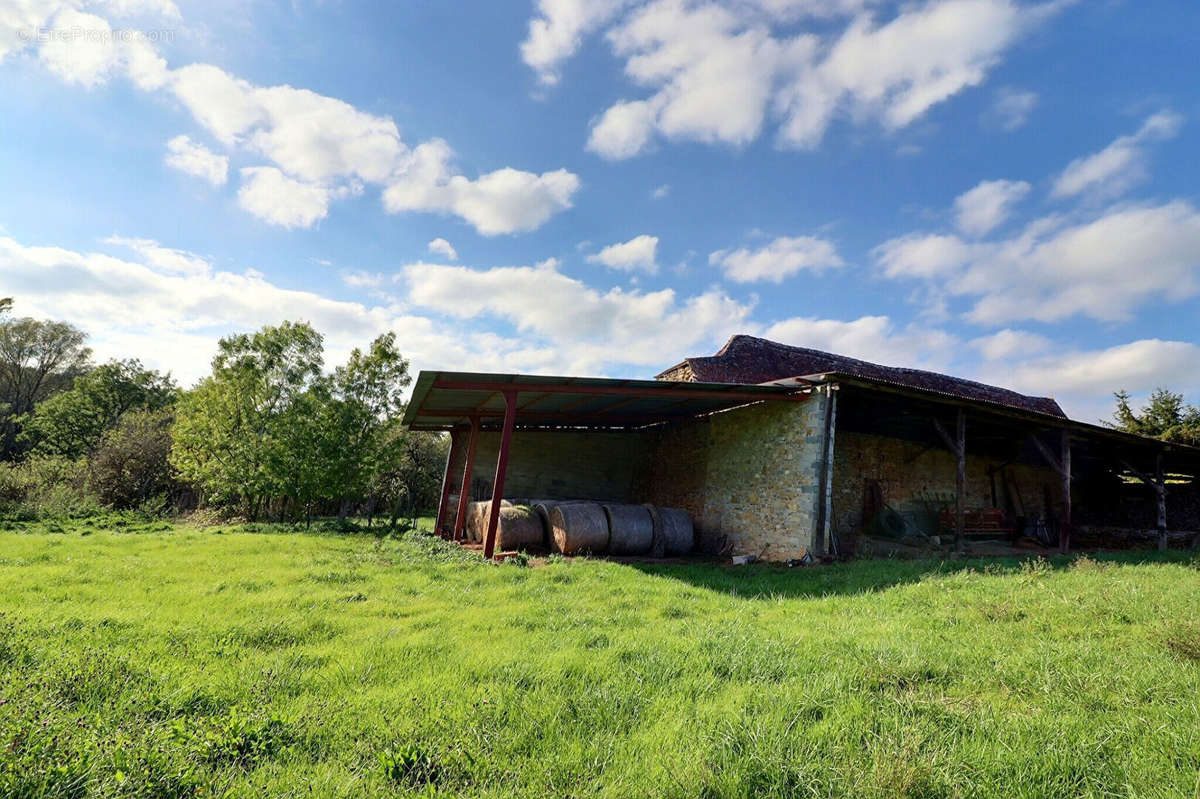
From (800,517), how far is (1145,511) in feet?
50.2

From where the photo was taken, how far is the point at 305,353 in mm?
17234

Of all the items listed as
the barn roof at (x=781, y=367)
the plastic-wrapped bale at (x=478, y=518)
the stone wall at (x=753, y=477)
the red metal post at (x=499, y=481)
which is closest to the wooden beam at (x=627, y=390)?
the red metal post at (x=499, y=481)

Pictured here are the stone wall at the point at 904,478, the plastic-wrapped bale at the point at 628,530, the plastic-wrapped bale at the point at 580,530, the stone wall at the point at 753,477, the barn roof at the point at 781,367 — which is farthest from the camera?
the barn roof at the point at 781,367

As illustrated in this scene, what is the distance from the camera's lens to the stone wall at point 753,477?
9.62m

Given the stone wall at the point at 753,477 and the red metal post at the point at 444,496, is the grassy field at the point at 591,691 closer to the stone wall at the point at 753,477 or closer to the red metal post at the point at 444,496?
the stone wall at the point at 753,477

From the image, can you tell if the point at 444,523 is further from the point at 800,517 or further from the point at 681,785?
the point at 681,785

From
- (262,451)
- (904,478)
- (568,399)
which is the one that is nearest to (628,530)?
(568,399)

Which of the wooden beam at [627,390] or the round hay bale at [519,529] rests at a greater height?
the wooden beam at [627,390]

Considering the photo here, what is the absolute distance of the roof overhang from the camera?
349 inches

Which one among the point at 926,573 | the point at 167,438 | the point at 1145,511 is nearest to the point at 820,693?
the point at 926,573

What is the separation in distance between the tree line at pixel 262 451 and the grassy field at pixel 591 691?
8.63 m

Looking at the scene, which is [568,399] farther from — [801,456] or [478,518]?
[801,456]

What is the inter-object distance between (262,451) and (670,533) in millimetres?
11811

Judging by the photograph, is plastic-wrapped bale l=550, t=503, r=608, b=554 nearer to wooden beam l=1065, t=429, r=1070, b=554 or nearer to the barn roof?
the barn roof
